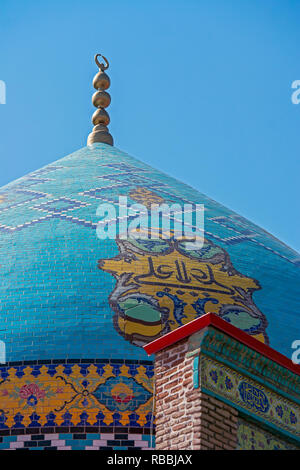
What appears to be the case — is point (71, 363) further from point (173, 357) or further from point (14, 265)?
point (173, 357)

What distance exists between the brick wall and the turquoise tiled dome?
2.11m

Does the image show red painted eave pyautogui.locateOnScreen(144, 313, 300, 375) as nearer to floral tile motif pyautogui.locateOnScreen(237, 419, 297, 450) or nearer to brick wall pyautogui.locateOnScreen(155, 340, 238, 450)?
brick wall pyautogui.locateOnScreen(155, 340, 238, 450)

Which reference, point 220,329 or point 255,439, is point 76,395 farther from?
point 220,329

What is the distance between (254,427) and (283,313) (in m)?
3.09

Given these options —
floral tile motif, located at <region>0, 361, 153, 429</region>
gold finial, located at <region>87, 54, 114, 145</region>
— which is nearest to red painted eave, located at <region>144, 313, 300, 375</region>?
floral tile motif, located at <region>0, 361, 153, 429</region>

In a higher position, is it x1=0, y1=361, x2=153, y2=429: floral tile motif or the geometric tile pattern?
Result: x1=0, y1=361, x2=153, y2=429: floral tile motif

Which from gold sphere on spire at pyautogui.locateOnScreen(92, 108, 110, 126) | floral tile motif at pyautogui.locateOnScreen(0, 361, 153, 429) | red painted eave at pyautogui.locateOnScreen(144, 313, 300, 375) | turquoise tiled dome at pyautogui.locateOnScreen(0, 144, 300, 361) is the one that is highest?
gold sphere on spire at pyautogui.locateOnScreen(92, 108, 110, 126)

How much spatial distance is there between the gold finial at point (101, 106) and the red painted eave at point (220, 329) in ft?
20.5

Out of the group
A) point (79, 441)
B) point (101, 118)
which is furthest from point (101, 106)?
point (79, 441)

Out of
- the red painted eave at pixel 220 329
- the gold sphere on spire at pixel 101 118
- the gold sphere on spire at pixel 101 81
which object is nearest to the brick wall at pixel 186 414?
the red painted eave at pixel 220 329

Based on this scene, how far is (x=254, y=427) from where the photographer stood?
15.2ft

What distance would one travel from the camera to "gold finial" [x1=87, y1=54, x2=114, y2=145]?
1080cm

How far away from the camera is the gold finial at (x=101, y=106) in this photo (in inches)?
425
